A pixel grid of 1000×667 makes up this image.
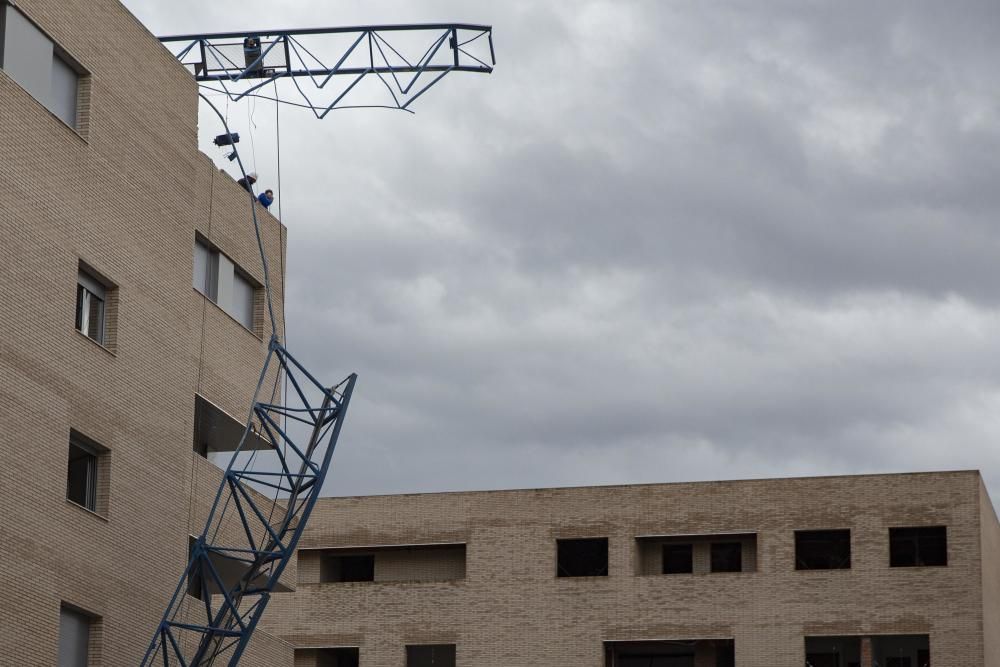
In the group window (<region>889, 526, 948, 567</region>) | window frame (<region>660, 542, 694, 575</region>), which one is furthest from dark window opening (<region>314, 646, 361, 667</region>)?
window (<region>889, 526, 948, 567</region>)

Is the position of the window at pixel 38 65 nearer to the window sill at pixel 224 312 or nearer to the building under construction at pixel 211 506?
the building under construction at pixel 211 506

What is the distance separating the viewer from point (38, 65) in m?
34.9

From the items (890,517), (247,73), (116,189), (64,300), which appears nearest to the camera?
(64,300)

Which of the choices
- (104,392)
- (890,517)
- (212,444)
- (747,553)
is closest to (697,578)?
(747,553)

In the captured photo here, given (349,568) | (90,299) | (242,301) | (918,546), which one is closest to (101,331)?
(90,299)

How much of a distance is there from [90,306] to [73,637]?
6.42 m

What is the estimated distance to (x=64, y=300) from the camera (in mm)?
35031

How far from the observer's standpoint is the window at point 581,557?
67438mm

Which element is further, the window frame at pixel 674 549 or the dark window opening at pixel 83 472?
the window frame at pixel 674 549

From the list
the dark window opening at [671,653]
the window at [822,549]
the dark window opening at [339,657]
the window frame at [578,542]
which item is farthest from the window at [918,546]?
the dark window opening at [339,657]

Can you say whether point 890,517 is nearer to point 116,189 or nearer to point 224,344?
point 224,344

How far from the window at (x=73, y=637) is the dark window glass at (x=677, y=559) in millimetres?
34749

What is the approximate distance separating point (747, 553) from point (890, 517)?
544cm

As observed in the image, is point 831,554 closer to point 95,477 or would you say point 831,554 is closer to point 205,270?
point 205,270
